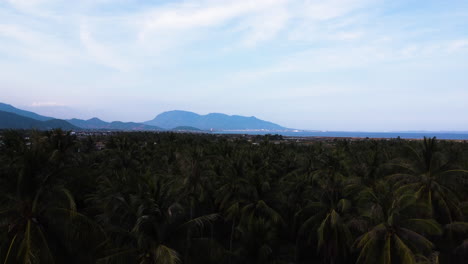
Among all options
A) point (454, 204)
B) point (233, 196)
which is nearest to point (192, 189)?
point (233, 196)

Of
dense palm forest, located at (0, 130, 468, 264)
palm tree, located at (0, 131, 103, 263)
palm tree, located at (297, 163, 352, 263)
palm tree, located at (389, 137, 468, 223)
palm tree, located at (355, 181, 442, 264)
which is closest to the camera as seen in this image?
palm tree, located at (0, 131, 103, 263)

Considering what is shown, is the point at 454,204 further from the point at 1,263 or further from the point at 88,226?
the point at 1,263

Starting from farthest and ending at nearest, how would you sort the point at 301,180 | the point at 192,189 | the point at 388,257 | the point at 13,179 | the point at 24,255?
the point at 301,180 → the point at 192,189 → the point at 388,257 → the point at 13,179 → the point at 24,255

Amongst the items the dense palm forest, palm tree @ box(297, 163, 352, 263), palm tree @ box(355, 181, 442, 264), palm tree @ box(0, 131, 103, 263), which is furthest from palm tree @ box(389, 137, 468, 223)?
palm tree @ box(0, 131, 103, 263)

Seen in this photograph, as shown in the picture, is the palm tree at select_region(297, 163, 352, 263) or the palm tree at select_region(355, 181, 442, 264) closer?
the palm tree at select_region(355, 181, 442, 264)

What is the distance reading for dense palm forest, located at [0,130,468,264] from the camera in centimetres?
1227

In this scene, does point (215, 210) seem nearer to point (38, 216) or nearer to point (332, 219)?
point (332, 219)

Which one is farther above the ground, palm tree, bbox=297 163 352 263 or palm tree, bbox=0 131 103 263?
palm tree, bbox=0 131 103 263

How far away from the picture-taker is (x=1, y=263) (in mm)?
11070

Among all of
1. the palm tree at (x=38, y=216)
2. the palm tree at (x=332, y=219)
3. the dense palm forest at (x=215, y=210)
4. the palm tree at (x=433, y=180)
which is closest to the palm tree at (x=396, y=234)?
the dense palm forest at (x=215, y=210)

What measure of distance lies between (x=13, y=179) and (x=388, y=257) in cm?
1823

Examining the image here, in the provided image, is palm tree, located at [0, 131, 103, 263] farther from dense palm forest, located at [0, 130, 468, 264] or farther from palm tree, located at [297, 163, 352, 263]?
palm tree, located at [297, 163, 352, 263]

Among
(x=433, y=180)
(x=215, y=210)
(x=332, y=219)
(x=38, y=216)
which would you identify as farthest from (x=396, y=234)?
(x=215, y=210)

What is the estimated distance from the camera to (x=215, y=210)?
30641 mm
